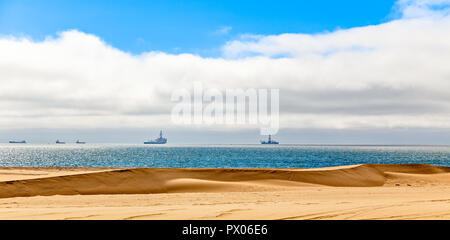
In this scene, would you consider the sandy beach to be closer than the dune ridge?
Yes

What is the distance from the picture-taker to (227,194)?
12352 millimetres

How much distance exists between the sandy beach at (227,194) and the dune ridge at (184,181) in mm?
33

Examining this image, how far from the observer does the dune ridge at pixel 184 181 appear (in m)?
14.2

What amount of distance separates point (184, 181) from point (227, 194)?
5.19 m

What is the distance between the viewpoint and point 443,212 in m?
6.26

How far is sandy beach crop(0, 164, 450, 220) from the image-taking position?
6457 millimetres

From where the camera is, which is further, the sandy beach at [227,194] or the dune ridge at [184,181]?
the dune ridge at [184,181]

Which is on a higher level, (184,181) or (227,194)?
(227,194)

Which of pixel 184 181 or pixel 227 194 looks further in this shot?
pixel 184 181

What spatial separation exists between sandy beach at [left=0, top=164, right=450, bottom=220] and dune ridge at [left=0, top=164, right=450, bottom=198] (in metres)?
0.03
